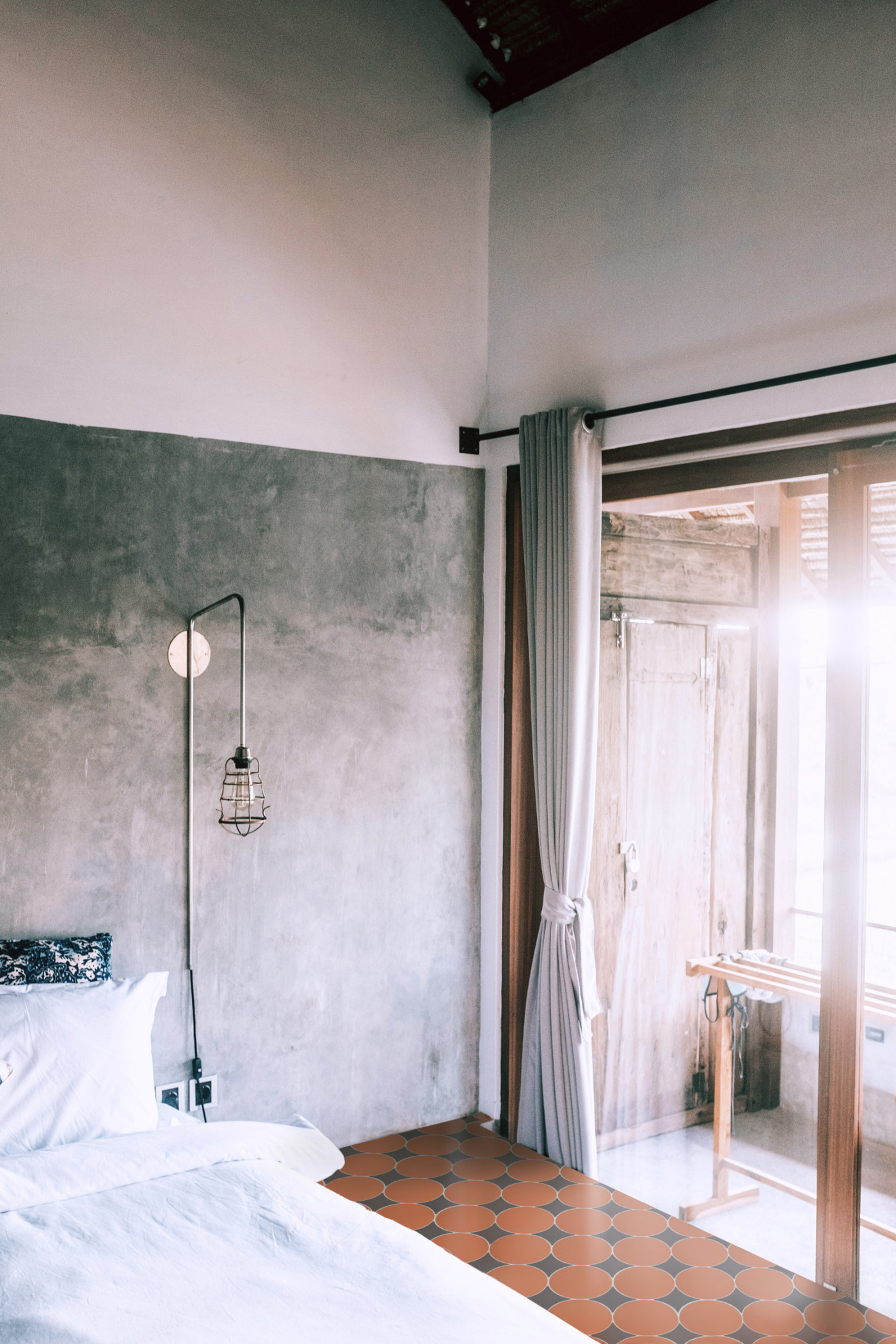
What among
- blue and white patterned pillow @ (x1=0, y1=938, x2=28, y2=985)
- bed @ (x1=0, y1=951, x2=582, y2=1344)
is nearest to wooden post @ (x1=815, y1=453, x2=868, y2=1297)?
bed @ (x1=0, y1=951, x2=582, y2=1344)

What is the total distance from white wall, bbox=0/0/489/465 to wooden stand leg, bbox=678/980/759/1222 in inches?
84.9

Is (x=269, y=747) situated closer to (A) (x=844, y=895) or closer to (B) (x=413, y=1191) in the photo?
(B) (x=413, y=1191)

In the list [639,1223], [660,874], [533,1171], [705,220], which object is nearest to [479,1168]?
[533,1171]

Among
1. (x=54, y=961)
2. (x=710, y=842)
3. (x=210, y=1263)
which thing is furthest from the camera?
(x=710, y=842)

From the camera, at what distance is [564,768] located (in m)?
3.56

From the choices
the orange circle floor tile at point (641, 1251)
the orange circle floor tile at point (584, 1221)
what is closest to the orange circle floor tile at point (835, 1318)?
the orange circle floor tile at point (641, 1251)

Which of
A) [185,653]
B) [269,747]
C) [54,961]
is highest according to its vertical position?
[185,653]

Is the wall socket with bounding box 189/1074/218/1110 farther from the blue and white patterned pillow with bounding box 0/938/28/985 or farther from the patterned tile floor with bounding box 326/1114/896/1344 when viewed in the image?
the blue and white patterned pillow with bounding box 0/938/28/985

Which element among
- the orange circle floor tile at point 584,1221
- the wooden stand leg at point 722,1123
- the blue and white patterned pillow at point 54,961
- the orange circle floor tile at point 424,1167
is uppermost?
the blue and white patterned pillow at point 54,961

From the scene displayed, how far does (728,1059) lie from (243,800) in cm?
168

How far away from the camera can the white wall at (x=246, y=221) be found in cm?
310

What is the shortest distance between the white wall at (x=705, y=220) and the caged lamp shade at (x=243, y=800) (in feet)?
5.32

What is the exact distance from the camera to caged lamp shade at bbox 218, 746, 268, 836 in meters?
3.35

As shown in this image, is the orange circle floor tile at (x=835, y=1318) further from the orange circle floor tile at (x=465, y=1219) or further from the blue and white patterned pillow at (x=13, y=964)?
the blue and white patterned pillow at (x=13, y=964)
